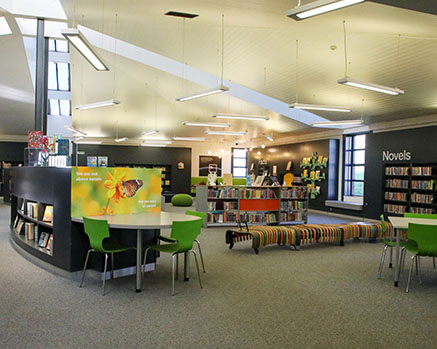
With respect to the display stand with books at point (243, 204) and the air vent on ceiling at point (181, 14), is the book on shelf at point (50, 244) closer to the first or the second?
the air vent on ceiling at point (181, 14)

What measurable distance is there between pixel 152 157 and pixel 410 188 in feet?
43.8

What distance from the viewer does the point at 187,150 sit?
20516 millimetres

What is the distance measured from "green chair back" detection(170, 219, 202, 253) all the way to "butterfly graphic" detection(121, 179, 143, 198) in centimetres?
141

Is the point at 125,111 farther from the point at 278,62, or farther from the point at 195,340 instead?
the point at 195,340

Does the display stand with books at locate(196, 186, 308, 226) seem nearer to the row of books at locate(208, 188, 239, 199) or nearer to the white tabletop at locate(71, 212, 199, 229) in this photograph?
the row of books at locate(208, 188, 239, 199)

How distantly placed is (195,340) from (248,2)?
15.4 ft

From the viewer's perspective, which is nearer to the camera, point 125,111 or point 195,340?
point 195,340

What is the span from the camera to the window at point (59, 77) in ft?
46.8

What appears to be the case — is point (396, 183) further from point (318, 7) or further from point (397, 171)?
point (318, 7)

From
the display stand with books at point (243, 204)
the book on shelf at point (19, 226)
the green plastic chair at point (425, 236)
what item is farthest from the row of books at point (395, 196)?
the book on shelf at point (19, 226)

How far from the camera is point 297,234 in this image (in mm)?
7148

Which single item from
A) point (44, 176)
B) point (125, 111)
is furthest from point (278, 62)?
point (125, 111)

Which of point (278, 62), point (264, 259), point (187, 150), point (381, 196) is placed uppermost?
point (278, 62)

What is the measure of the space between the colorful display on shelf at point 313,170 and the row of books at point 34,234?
10.5 metres
